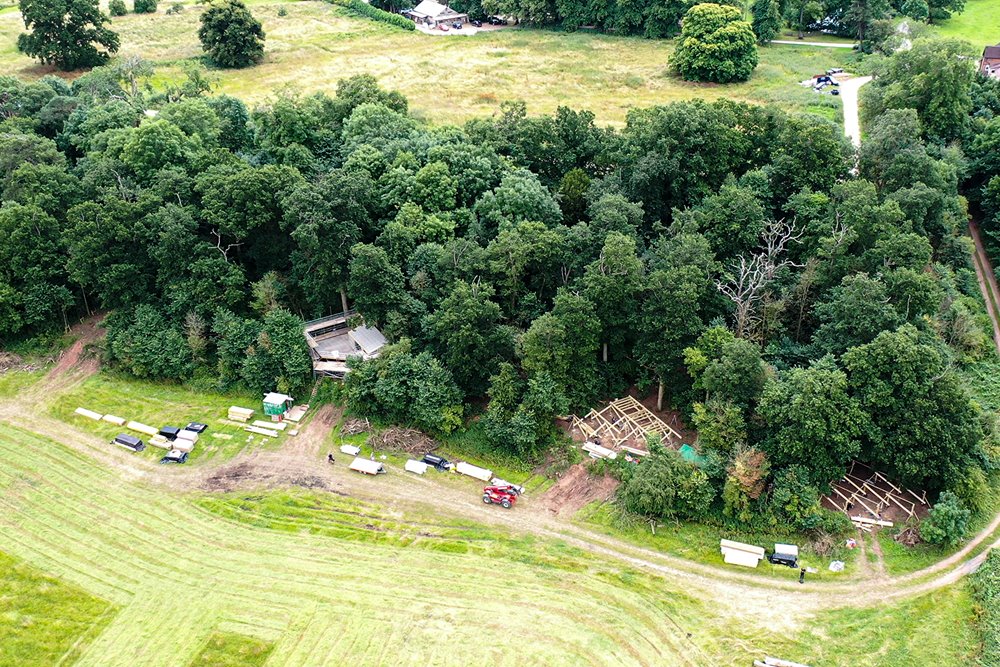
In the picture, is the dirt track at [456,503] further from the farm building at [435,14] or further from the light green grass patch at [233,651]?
the farm building at [435,14]

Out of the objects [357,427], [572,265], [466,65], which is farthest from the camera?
[466,65]

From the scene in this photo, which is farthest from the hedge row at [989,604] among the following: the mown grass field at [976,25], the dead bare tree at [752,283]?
the mown grass field at [976,25]

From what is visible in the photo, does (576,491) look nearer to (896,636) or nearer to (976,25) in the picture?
(896,636)

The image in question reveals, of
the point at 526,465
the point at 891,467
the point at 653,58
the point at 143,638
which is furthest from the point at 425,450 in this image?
the point at 653,58

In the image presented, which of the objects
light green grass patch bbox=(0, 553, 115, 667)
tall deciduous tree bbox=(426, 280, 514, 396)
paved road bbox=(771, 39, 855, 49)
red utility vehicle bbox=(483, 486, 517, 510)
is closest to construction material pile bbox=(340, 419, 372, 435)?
tall deciduous tree bbox=(426, 280, 514, 396)

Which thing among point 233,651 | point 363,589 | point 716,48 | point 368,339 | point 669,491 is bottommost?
point 233,651

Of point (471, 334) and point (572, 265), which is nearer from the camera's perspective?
point (471, 334)

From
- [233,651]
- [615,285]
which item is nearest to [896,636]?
[615,285]
